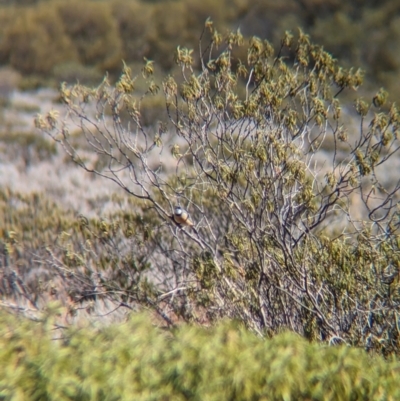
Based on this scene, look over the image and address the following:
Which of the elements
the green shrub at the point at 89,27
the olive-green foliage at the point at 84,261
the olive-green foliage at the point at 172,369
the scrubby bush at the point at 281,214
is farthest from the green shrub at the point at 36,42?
the olive-green foliage at the point at 172,369

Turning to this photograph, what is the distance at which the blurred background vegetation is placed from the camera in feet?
70.4

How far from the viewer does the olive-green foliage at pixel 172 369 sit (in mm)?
2783

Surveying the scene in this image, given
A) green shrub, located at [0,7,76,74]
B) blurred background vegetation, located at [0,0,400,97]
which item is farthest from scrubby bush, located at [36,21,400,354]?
green shrub, located at [0,7,76,74]

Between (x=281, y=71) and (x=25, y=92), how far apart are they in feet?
62.5

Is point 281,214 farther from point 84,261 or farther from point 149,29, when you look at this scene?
point 149,29

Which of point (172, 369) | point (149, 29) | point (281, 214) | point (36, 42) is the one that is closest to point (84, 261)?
point (281, 214)

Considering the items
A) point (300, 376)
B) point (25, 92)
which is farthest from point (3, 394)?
point (25, 92)

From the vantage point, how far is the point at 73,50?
26.2 meters

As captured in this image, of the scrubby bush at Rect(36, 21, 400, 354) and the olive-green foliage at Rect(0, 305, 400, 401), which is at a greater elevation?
the scrubby bush at Rect(36, 21, 400, 354)

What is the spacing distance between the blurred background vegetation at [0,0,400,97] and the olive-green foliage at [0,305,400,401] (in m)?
18.7

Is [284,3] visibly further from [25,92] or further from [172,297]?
[172,297]

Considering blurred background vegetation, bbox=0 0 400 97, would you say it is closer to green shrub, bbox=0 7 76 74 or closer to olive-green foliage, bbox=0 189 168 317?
green shrub, bbox=0 7 76 74

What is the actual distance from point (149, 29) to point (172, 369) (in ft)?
82.2

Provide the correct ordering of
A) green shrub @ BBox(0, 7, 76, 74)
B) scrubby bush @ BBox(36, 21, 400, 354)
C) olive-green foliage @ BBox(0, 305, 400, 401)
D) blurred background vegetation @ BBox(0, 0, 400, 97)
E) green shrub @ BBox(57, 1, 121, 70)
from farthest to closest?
green shrub @ BBox(57, 1, 121, 70), green shrub @ BBox(0, 7, 76, 74), blurred background vegetation @ BBox(0, 0, 400, 97), scrubby bush @ BBox(36, 21, 400, 354), olive-green foliage @ BBox(0, 305, 400, 401)
